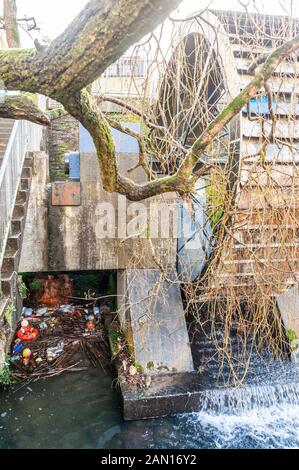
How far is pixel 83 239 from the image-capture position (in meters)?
6.42

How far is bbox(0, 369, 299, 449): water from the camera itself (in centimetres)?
475

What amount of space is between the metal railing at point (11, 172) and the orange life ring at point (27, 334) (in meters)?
2.25

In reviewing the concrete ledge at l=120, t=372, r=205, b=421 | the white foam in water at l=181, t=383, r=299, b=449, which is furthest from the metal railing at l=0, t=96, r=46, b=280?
the white foam in water at l=181, t=383, r=299, b=449

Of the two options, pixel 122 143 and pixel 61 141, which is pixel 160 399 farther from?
pixel 61 141

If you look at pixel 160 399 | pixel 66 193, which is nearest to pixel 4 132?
pixel 66 193

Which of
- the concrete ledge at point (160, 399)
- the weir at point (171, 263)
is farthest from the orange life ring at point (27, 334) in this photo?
the concrete ledge at point (160, 399)

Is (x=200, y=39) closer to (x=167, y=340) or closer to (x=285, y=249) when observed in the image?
(x=285, y=249)

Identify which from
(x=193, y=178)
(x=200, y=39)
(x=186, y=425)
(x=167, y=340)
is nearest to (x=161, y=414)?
(x=186, y=425)

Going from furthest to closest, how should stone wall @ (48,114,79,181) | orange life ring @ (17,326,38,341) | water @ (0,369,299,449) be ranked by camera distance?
1. stone wall @ (48,114,79,181)
2. orange life ring @ (17,326,38,341)
3. water @ (0,369,299,449)

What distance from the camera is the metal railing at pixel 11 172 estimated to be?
4.96 m

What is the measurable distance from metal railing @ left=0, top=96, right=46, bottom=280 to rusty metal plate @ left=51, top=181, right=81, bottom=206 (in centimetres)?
66

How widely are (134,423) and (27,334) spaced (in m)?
2.74

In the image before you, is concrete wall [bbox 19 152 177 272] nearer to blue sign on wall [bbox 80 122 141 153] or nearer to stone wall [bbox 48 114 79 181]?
blue sign on wall [bbox 80 122 141 153]

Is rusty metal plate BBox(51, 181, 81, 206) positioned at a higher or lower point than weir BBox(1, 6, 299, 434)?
higher
